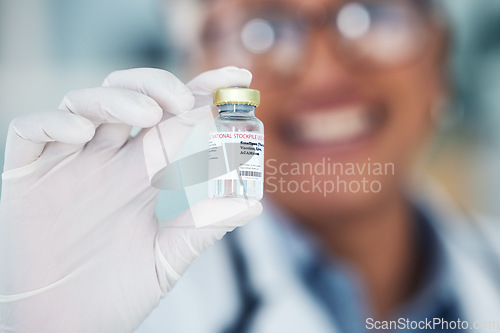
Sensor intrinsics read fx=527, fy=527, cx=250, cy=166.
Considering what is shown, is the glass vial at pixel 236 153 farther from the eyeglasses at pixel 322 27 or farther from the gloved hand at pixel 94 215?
the eyeglasses at pixel 322 27

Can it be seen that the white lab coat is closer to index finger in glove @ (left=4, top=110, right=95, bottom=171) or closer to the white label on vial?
the white label on vial

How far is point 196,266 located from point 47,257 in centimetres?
42

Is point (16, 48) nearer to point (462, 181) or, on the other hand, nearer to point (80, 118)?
point (80, 118)

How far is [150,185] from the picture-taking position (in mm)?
1357

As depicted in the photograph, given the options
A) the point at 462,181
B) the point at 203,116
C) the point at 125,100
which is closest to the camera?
the point at 125,100

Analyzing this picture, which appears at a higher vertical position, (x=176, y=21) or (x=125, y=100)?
(x=176, y=21)

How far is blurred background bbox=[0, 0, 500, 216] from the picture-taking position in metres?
1.46

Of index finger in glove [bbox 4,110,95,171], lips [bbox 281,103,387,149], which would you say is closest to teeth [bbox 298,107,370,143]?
lips [bbox 281,103,387,149]

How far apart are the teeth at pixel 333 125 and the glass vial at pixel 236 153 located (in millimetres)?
328

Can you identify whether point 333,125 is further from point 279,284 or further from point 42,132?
point 42,132

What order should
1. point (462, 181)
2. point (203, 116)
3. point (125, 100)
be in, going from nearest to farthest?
point (125, 100)
point (203, 116)
point (462, 181)

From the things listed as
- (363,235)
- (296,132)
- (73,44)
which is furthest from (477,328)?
(73,44)

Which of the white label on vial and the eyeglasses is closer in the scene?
the white label on vial

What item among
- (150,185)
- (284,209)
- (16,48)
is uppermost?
(16,48)
